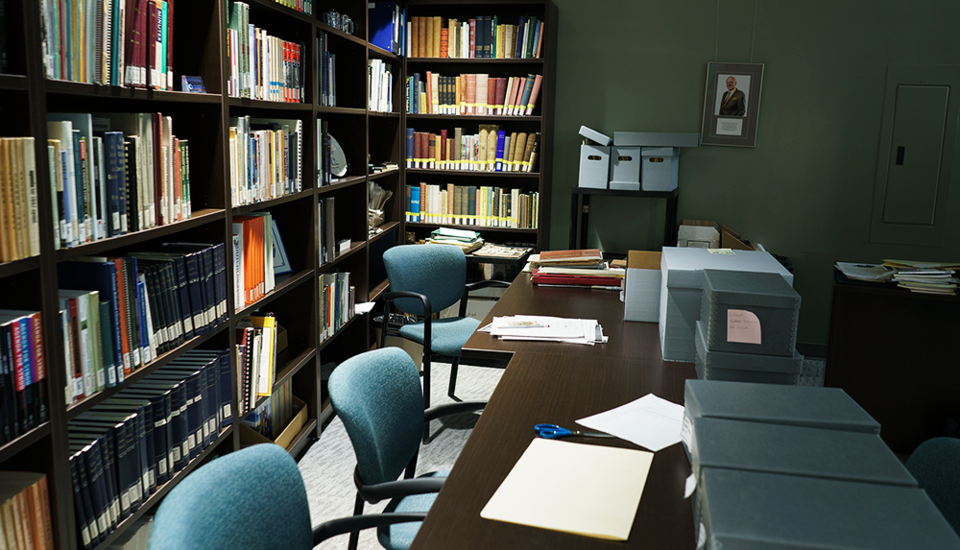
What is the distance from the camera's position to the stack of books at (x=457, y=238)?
457 cm

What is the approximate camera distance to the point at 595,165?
174 inches

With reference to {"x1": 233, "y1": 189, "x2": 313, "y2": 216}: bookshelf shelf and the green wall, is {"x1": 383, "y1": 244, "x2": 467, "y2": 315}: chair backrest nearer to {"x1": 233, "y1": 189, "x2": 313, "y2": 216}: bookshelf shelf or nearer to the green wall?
{"x1": 233, "y1": 189, "x2": 313, "y2": 216}: bookshelf shelf

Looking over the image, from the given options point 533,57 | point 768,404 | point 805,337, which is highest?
point 533,57

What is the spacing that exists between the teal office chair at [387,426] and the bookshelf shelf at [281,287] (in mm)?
782

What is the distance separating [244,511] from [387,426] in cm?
63

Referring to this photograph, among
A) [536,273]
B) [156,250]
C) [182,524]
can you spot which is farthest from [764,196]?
[182,524]

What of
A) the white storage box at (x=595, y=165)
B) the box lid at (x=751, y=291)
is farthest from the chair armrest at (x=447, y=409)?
the white storage box at (x=595, y=165)

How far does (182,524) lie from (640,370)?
142 cm

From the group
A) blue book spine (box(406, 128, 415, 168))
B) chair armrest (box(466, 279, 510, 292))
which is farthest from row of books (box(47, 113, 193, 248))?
blue book spine (box(406, 128, 415, 168))

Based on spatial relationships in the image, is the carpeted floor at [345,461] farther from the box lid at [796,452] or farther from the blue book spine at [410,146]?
the box lid at [796,452]

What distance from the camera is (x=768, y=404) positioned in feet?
4.33

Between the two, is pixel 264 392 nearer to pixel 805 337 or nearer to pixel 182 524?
pixel 182 524

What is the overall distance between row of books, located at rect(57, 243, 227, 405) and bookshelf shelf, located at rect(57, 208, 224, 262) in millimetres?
50

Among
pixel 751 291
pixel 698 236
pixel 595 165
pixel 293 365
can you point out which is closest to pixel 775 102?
pixel 698 236
